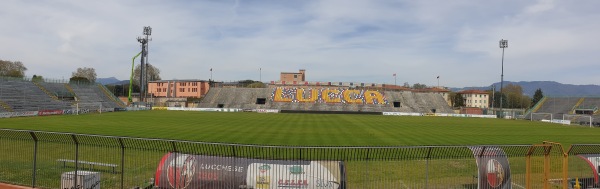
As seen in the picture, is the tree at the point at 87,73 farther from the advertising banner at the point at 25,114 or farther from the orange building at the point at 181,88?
the advertising banner at the point at 25,114

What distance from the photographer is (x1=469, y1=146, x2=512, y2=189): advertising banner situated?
986 cm

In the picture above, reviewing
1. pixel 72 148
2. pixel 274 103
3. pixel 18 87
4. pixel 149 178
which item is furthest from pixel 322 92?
pixel 149 178

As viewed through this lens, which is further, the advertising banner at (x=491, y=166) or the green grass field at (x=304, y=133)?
the green grass field at (x=304, y=133)

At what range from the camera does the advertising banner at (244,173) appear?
918 centimetres

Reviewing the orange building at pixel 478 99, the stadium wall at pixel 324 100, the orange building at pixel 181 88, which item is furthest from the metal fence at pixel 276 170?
the orange building at pixel 478 99

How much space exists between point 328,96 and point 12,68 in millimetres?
95186

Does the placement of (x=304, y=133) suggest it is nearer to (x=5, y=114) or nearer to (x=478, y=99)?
(x=5, y=114)

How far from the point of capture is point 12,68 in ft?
359

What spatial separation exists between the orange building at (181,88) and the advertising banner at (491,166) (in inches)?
4812

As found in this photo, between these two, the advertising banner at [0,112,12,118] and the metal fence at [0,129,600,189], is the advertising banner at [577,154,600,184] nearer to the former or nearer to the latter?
the metal fence at [0,129,600,189]

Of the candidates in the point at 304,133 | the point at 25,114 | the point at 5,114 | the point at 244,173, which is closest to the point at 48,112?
the point at 25,114

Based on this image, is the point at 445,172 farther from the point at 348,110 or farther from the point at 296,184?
the point at 348,110

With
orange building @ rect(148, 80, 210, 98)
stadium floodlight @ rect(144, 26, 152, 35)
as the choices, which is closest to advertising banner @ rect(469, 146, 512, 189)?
stadium floodlight @ rect(144, 26, 152, 35)

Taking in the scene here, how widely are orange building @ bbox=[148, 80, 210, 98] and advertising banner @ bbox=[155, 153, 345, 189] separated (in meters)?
120
